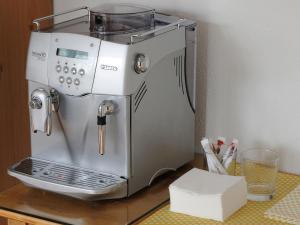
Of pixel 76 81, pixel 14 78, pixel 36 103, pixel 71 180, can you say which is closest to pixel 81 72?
pixel 76 81

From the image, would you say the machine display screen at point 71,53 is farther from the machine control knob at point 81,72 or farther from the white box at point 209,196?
the white box at point 209,196

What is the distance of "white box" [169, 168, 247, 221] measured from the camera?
149 centimetres

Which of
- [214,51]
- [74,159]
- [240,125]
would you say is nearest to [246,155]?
[240,125]

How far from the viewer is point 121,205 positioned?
5.31 feet

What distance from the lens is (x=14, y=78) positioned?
212cm

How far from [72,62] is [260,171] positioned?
0.54 meters

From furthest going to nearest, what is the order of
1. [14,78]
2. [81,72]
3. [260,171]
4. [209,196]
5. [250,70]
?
[14,78]
[250,70]
[260,171]
[81,72]
[209,196]

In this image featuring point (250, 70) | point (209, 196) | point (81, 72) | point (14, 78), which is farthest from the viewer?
point (14, 78)

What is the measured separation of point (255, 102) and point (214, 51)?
183 millimetres

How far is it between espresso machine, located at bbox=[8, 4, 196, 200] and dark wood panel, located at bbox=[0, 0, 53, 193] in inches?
12.9

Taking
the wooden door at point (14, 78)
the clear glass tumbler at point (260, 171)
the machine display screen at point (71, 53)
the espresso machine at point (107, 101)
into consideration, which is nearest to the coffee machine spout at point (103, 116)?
the espresso machine at point (107, 101)

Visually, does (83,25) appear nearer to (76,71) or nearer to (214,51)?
(76,71)

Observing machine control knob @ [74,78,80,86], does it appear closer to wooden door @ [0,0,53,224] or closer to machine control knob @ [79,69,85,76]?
machine control knob @ [79,69,85,76]

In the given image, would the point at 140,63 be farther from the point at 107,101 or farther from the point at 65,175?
the point at 65,175
